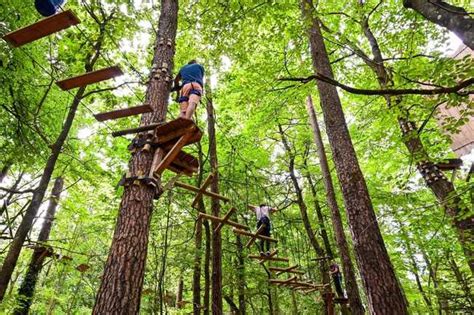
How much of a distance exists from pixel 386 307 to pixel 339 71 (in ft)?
25.8

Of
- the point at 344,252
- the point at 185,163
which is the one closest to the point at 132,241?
the point at 185,163

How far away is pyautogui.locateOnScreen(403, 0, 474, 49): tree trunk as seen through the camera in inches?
126

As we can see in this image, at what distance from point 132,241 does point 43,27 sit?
7.21 feet

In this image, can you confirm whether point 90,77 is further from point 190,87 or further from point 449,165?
point 449,165

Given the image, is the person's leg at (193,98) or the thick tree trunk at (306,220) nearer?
the person's leg at (193,98)

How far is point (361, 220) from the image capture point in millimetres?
4582

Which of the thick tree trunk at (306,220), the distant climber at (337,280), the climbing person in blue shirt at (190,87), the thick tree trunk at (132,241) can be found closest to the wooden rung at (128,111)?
the thick tree trunk at (132,241)

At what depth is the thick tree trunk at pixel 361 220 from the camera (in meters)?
4.04

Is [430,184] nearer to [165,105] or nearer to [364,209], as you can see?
[364,209]

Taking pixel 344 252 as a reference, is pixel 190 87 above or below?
above

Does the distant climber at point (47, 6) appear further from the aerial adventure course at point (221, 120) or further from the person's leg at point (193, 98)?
the person's leg at point (193, 98)

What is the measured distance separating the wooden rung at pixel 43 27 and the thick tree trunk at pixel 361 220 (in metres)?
3.12

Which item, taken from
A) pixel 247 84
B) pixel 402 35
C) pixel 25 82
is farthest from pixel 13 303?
pixel 402 35

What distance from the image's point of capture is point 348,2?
906 centimetres
